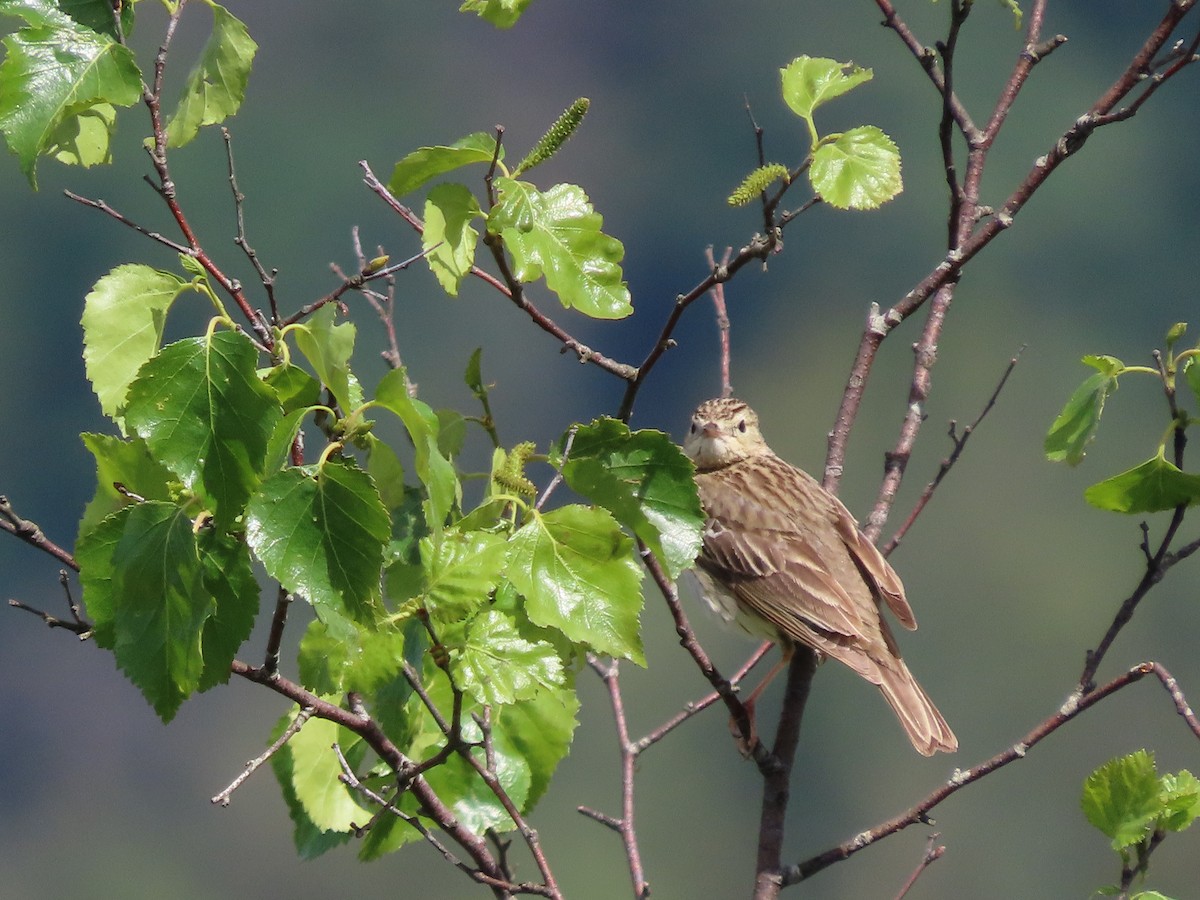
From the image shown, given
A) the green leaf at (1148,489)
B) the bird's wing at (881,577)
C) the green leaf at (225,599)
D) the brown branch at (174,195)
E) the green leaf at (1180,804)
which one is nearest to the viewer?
the green leaf at (225,599)

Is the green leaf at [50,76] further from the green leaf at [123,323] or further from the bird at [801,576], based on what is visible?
the bird at [801,576]

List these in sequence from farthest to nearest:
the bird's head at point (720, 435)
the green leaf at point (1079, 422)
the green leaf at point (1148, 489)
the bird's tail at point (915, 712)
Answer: the bird's head at point (720, 435)
the bird's tail at point (915, 712)
the green leaf at point (1079, 422)
the green leaf at point (1148, 489)

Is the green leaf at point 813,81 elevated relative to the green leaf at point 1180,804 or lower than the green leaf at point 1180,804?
elevated

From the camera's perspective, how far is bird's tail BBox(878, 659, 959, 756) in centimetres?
452

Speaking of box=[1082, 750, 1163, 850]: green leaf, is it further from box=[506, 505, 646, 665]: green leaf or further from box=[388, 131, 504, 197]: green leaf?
box=[388, 131, 504, 197]: green leaf

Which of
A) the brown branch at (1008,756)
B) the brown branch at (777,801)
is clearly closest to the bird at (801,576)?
the brown branch at (777,801)

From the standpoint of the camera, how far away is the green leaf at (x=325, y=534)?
2043mm

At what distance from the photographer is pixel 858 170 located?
107 inches

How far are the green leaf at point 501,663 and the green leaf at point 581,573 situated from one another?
15cm

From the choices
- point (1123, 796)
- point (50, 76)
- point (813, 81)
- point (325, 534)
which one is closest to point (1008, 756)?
point (1123, 796)

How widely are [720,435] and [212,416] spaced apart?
154 inches

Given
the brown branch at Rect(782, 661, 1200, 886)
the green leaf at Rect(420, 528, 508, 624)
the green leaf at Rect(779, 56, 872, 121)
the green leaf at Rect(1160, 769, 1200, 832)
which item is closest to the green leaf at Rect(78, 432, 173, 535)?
the green leaf at Rect(420, 528, 508, 624)

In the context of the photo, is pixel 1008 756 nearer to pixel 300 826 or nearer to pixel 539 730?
pixel 539 730

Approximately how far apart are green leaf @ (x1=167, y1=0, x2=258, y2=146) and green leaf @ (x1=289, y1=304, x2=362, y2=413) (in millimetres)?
678
